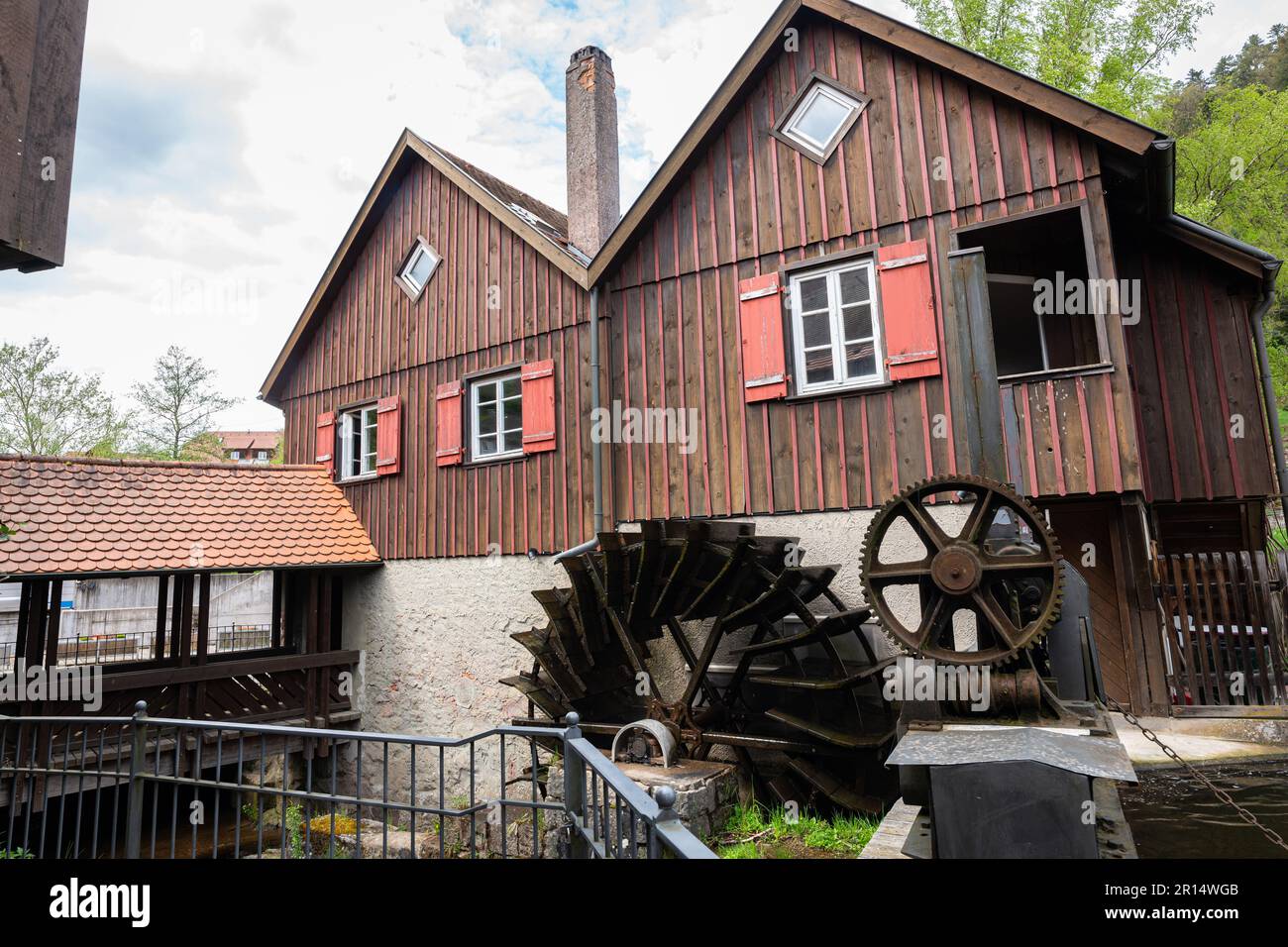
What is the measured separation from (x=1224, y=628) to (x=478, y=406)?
8990 millimetres

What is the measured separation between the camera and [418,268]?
1198 centimetres

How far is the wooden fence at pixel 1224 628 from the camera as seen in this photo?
22.8 ft

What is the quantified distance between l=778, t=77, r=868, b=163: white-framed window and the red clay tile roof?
8.28 metres

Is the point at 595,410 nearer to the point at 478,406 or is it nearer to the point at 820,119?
the point at 478,406

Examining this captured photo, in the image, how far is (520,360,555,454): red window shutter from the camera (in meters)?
9.77

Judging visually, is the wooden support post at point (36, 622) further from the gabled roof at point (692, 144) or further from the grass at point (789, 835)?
the grass at point (789, 835)

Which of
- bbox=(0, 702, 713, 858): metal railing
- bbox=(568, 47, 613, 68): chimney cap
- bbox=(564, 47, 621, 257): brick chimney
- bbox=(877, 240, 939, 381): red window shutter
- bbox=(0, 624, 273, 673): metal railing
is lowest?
bbox=(0, 702, 713, 858): metal railing

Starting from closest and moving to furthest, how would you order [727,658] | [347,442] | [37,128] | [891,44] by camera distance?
[37,128]
[891,44]
[727,658]
[347,442]

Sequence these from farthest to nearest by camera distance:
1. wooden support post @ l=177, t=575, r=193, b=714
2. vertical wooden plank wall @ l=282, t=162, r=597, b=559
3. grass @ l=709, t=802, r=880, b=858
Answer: wooden support post @ l=177, t=575, r=193, b=714 < vertical wooden plank wall @ l=282, t=162, r=597, b=559 < grass @ l=709, t=802, r=880, b=858

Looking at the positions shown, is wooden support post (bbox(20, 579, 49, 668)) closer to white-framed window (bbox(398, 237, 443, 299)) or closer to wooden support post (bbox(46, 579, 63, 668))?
wooden support post (bbox(46, 579, 63, 668))

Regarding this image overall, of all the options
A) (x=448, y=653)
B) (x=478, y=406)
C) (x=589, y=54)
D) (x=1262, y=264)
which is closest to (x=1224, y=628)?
(x=1262, y=264)

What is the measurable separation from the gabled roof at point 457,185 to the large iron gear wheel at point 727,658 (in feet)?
13.8

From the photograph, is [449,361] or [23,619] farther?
[449,361]

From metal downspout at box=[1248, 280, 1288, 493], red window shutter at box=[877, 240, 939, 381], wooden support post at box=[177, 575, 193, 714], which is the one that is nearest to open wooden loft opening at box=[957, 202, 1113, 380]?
red window shutter at box=[877, 240, 939, 381]
